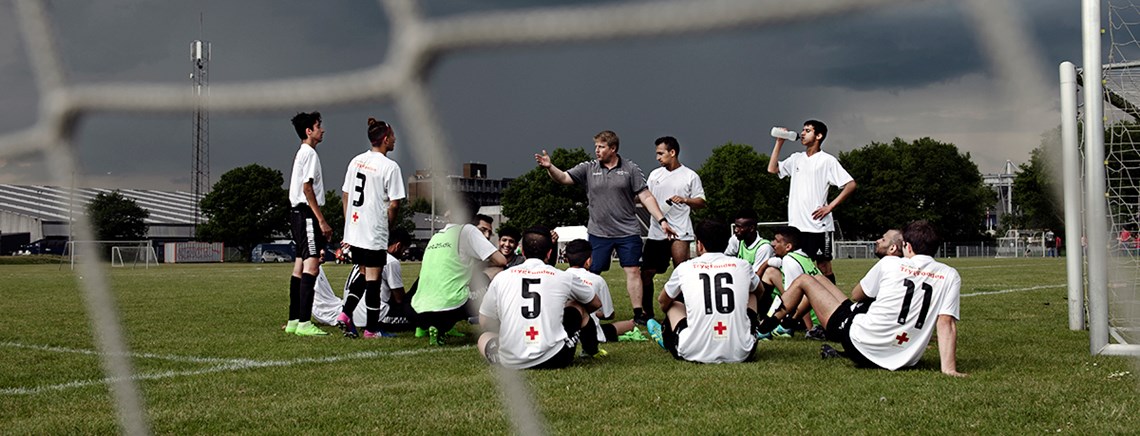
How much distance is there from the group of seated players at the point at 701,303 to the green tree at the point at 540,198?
0.31m

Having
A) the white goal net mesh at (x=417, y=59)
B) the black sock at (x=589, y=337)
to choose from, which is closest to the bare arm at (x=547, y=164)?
the white goal net mesh at (x=417, y=59)

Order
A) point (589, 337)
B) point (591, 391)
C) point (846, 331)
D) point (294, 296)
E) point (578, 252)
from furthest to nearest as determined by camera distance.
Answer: point (294, 296) < point (578, 252) < point (589, 337) < point (846, 331) < point (591, 391)

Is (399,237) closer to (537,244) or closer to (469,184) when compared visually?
(537,244)

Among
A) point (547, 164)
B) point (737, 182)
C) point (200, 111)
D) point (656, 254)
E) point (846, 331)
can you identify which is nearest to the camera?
point (200, 111)

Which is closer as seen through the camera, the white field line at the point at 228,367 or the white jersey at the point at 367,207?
the white field line at the point at 228,367

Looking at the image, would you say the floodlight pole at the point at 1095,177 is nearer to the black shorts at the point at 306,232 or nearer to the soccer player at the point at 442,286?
the soccer player at the point at 442,286

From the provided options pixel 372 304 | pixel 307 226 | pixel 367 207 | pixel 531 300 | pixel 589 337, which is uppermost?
pixel 367 207

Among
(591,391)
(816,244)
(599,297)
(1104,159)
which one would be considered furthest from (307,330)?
(1104,159)

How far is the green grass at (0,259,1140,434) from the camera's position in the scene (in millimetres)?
3545

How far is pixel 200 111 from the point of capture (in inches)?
82.7

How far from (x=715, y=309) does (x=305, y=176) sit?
297 cm

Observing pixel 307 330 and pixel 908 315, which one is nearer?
pixel 908 315

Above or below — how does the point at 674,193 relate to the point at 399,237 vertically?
above

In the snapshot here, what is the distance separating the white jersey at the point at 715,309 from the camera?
17.1 feet
